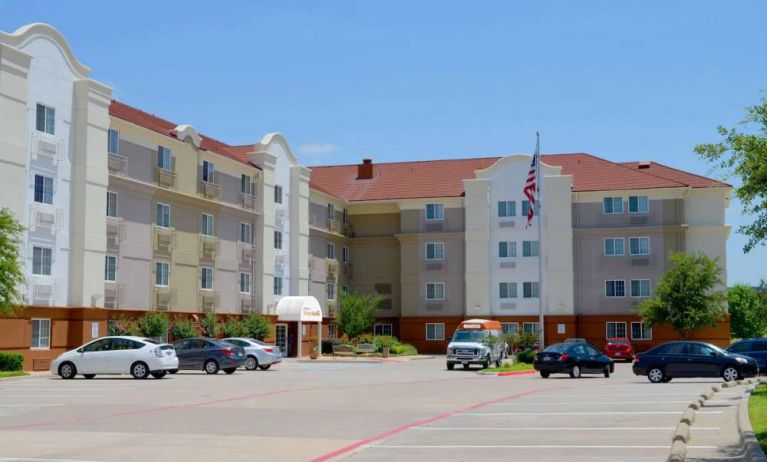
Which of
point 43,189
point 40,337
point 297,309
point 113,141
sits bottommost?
point 40,337

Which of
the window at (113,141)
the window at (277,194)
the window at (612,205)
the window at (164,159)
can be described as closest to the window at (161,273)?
the window at (164,159)

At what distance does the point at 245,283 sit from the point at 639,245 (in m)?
27.2

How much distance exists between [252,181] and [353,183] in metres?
18.1

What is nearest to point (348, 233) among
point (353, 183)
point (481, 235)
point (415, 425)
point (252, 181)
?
point (353, 183)

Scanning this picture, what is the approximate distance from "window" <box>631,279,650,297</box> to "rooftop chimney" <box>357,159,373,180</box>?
73.4 ft

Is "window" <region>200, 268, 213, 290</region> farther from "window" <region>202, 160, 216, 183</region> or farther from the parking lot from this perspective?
the parking lot

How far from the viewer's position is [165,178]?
159 ft

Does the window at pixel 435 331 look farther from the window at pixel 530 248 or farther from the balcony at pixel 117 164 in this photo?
the balcony at pixel 117 164

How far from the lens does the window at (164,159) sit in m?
48.2

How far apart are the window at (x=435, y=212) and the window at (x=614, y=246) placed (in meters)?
11.8

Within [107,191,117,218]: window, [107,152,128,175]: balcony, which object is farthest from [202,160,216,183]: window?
[107,191,117,218]: window

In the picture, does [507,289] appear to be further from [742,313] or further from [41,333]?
[742,313]

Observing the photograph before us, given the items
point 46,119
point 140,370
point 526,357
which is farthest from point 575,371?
point 46,119

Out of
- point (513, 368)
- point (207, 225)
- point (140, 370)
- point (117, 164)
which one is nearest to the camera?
point (140, 370)
